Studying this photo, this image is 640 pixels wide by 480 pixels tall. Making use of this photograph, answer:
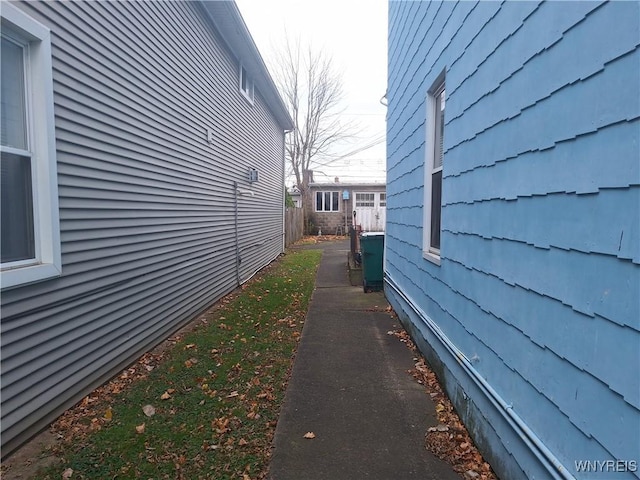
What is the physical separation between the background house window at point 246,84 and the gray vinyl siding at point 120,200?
4.46ft

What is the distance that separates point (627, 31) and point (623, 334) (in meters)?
1.14

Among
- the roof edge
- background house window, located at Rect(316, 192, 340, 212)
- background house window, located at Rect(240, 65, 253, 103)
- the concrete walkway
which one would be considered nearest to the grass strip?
the concrete walkway

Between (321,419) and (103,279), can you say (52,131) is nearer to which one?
(103,279)

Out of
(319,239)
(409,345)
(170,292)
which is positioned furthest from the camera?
(319,239)

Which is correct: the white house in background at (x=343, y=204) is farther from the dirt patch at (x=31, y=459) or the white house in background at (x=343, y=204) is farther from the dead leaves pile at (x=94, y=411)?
the dirt patch at (x=31, y=459)

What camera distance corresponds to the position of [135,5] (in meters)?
4.37

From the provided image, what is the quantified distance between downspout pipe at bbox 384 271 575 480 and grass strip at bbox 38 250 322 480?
157cm

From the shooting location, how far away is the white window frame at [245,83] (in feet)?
28.7

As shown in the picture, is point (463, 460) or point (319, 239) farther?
point (319, 239)

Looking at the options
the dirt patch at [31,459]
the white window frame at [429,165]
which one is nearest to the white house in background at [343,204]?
the white window frame at [429,165]

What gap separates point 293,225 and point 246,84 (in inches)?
413

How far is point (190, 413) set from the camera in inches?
129

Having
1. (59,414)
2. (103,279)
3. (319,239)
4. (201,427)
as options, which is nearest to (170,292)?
(103,279)

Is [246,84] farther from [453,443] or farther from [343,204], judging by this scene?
[343,204]
